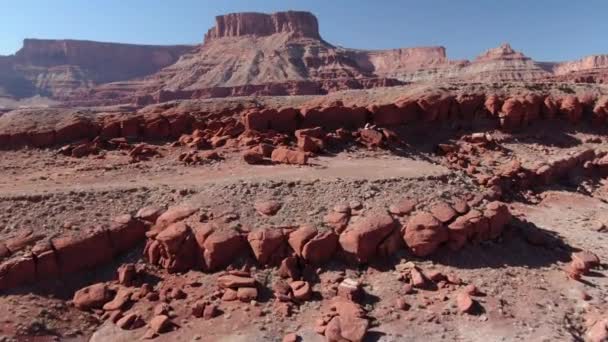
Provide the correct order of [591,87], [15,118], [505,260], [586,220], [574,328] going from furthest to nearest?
1. [591,87]
2. [15,118]
3. [586,220]
4. [505,260]
5. [574,328]

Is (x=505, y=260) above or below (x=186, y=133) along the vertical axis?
below

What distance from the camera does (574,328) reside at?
9.62 m

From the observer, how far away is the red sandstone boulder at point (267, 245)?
1140cm

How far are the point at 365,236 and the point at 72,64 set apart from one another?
14632 cm

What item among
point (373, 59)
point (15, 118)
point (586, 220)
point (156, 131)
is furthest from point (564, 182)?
point (373, 59)

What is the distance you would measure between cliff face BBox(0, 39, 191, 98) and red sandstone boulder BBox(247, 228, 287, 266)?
12885 cm

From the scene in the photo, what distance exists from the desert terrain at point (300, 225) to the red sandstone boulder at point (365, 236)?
0.14ft

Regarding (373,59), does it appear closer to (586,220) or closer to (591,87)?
(591,87)

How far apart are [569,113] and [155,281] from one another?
23.0 meters

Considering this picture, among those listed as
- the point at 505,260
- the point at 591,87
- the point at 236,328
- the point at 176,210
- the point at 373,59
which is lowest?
the point at 236,328

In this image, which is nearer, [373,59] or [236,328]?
[236,328]

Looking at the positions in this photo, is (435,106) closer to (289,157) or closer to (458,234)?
(289,157)

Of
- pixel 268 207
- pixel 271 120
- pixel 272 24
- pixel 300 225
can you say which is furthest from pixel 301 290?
pixel 272 24

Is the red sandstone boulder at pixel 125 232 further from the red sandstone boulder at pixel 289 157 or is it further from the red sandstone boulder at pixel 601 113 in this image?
the red sandstone boulder at pixel 601 113
